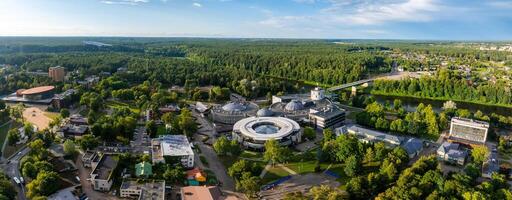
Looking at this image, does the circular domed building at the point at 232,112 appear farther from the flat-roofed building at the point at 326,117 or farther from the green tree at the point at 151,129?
the green tree at the point at 151,129

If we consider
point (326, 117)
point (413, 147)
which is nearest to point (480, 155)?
point (413, 147)

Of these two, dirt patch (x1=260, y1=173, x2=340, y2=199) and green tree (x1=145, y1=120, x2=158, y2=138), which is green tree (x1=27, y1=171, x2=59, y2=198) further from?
dirt patch (x1=260, y1=173, x2=340, y2=199)

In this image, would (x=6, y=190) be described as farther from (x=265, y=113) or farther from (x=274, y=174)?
(x=265, y=113)

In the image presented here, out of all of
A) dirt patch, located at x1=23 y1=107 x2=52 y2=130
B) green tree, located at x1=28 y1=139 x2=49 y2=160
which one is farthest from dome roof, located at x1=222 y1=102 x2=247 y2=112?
dirt patch, located at x1=23 y1=107 x2=52 y2=130

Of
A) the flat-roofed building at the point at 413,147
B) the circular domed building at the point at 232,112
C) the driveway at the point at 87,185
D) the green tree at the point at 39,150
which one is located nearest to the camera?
the driveway at the point at 87,185

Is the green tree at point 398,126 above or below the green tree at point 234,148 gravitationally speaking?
above

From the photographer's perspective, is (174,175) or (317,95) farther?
(317,95)

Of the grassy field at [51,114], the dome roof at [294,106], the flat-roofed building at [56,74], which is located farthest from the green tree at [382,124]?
the flat-roofed building at [56,74]
